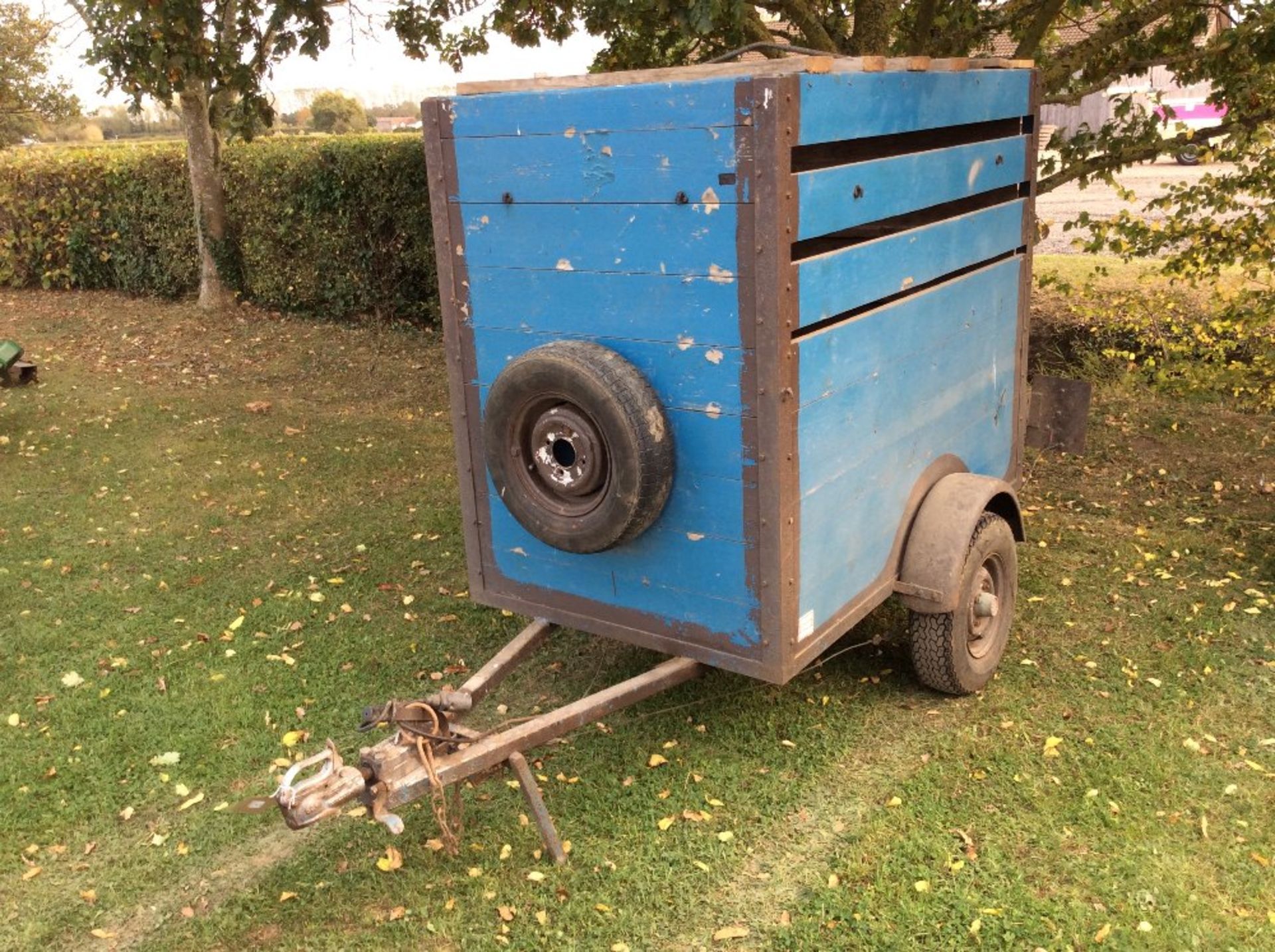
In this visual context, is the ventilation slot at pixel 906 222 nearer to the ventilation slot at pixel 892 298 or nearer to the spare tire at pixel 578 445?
the ventilation slot at pixel 892 298

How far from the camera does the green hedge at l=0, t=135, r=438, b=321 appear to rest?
436 inches

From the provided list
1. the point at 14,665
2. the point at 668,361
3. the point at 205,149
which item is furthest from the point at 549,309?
the point at 205,149

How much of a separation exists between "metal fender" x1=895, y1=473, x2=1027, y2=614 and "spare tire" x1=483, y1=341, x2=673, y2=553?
3.53 feet

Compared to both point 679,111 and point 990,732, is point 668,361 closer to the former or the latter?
point 679,111

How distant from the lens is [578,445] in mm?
3369

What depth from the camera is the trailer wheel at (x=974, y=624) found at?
397cm

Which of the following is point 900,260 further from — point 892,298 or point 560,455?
point 560,455

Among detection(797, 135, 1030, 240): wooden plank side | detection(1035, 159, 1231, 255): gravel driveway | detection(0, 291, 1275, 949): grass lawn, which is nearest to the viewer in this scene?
detection(797, 135, 1030, 240): wooden plank side

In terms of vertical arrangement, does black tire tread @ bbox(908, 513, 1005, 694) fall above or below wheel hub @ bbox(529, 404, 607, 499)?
below

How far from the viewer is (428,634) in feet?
16.2

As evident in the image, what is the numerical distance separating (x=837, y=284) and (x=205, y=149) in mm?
10688

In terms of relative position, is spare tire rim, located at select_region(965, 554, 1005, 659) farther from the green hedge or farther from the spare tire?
the green hedge

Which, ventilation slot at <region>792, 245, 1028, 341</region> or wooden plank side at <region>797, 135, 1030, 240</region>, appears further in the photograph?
ventilation slot at <region>792, 245, 1028, 341</region>

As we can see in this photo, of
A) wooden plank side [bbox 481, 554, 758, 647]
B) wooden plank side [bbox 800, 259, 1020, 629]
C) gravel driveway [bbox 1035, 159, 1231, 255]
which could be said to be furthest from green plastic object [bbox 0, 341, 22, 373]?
gravel driveway [bbox 1035, 159, 1231, 255]
